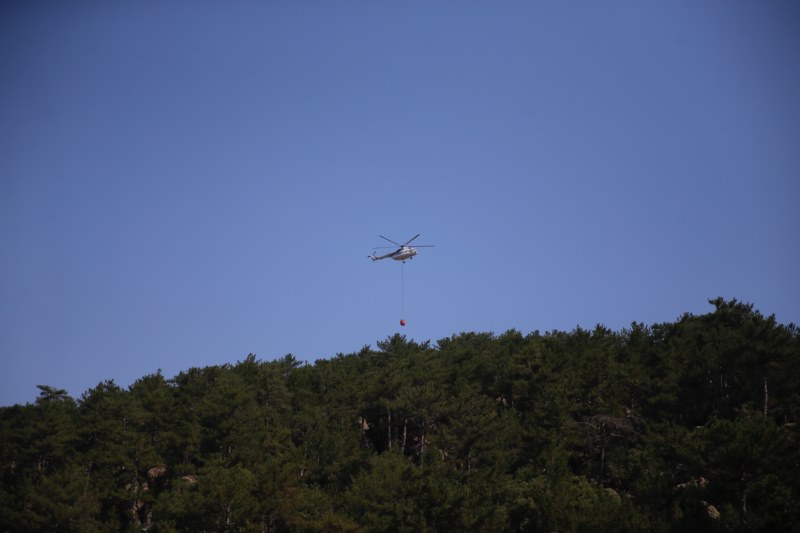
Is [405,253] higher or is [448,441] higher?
[405,253]

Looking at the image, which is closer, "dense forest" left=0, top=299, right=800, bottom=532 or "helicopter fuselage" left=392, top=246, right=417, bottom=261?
"dense forest" left=0, top=299, right=800, bottom=532

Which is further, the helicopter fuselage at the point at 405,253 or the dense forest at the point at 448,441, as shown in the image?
the helicopter fuselage at the point at 405,253

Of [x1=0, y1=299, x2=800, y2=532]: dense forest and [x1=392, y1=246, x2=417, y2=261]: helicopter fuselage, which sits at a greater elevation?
[x1=392, y1=246, x2=417, y2=261]: helicopter fuselage

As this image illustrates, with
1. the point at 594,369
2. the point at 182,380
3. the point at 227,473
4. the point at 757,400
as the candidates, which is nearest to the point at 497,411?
the point at 594,369

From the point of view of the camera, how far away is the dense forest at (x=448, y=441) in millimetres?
51750

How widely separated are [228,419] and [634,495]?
32.4 metres

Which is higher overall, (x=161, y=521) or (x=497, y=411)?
(x=497, y=411)

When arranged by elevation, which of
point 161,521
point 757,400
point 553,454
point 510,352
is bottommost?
point 161,521

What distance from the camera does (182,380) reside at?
277 ft

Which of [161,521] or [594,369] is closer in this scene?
[161,521]

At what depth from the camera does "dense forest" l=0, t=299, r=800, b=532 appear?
51.8 m

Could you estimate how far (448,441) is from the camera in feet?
207

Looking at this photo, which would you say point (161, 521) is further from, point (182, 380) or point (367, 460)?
point (182, 380)

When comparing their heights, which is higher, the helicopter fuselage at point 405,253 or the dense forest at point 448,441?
the helicopter fuselage at point 405,253
